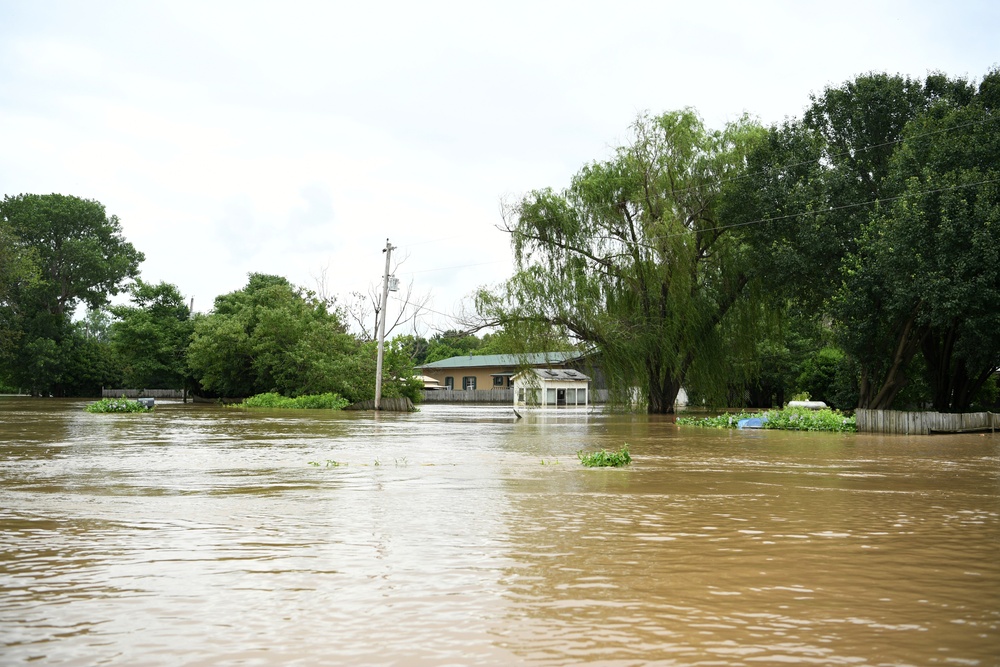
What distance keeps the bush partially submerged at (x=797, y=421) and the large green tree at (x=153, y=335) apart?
41697 mm

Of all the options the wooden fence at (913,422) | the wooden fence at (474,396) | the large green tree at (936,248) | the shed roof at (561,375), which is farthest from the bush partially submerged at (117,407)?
the wooden fence at (474,396)

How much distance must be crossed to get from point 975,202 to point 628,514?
21.2m

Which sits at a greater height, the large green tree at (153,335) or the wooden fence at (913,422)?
the large green tree at (153,335)

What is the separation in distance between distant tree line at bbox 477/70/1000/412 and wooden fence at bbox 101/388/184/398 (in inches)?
1740

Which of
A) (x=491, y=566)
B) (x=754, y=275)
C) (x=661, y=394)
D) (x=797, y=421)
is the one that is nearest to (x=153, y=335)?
(x=661, y=394)

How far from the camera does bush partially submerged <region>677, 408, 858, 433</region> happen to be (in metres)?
26.4

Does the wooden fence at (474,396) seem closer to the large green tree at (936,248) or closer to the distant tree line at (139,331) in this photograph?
the distant tree line at (139,331)

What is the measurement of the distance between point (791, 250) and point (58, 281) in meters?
66.3

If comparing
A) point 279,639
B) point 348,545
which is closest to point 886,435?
point 348,545

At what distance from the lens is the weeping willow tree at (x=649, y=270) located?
36375 millimetres

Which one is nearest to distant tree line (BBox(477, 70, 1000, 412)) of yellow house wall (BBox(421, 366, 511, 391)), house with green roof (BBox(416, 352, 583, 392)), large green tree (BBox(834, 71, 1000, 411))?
large green tree (BBox(834, 71, 1000, 411))

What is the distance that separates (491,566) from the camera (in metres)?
6.13

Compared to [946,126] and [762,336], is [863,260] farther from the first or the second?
[762,336]

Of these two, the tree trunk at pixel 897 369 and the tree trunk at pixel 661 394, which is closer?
the tree trunk at pixel 897 369
